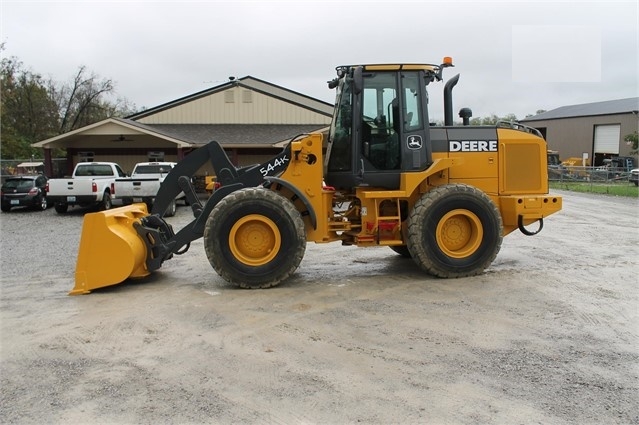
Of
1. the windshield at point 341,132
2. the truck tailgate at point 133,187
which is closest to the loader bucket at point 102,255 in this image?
the windshield at point 341,132

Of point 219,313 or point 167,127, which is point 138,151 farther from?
point 219,313

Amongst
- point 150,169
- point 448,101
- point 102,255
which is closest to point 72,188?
point 150,169

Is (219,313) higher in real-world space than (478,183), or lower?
lower

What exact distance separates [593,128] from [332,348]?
5638cm

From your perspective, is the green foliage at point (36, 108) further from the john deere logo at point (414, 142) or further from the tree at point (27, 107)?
the john deere logo at point (414, 142)

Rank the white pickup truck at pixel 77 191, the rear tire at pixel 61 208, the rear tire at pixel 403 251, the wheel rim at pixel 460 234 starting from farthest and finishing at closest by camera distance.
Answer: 1. the rear tire at pixel 61 208
2. the white pickup truck at pixel 77 191
3. the rear tire at pixel 403 251
4. the wheel rim at pixel 460 234

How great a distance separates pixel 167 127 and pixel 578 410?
2837cm

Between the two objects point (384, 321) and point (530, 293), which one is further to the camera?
point (530, 293)

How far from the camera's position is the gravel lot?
402 centimetres

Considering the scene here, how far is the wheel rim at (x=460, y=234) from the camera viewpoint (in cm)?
786

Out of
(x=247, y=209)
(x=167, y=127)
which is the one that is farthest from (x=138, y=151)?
(x=247, y=209)

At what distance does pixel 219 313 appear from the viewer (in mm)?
6336

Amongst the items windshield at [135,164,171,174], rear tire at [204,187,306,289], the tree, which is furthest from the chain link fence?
the tree

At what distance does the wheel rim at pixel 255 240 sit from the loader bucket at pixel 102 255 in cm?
137
